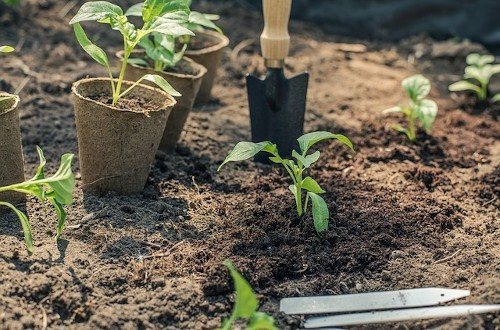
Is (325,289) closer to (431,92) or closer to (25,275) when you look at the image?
(25,275)

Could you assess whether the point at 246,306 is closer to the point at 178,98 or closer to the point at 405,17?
the point at 178,98

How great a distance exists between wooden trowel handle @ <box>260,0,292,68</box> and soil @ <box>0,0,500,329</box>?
530 millimetres

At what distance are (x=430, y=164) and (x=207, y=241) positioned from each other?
133 centimetres

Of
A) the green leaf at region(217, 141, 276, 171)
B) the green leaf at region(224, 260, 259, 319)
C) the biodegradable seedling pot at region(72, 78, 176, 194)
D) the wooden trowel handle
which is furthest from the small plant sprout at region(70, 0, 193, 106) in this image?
the green leaf at region(224, 260, 259, 319)

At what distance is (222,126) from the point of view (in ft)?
12.6

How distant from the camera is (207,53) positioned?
395 centimetres

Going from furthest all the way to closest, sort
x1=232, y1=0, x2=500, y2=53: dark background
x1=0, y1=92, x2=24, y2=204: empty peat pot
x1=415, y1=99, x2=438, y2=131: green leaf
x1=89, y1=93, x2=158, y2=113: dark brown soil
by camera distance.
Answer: x1=232, y1=0, x2=500, y2=53: dark background
x1=415, y1=99, x2=438, y2=131: green leaf
x1=89, y1=93, x2=158, y2=113: dark brown soil
x1=0, y1=92, x2=24, y2=204: empty peat pot

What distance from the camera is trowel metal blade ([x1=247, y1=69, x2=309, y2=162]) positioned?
3.44 metres

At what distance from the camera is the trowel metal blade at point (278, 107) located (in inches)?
135

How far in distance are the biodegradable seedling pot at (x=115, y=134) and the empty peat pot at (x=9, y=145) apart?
0.25 m

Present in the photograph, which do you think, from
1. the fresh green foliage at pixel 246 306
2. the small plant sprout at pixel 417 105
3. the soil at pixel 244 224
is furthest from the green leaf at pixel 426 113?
the fresh green foliage at pixel 246 306

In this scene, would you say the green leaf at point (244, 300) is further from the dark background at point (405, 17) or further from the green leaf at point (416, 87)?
the dark background at point (405, 17)

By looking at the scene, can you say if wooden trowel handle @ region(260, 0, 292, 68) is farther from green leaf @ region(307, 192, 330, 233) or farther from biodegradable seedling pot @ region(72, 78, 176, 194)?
green leaf @ region(307, 192, 330, 233)

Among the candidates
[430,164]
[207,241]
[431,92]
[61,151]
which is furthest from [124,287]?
[431,92]
